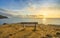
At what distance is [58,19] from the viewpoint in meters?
2.08

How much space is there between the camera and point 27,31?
6.74 feet

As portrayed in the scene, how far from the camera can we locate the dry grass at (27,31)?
2004 mm

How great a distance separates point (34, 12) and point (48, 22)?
11.2 inches

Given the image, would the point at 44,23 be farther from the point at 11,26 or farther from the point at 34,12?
the point at 11,26

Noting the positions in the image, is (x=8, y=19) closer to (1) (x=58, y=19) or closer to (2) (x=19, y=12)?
(2) (x=19, y=12)

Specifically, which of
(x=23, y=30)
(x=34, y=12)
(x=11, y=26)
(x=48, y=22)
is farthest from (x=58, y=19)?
(x=11, y=26)

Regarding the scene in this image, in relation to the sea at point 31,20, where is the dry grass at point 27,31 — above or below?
below

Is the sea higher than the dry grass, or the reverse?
the sea

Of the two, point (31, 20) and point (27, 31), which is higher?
point (31, 20)

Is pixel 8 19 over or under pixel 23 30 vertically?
over

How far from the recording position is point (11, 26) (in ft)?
6.89

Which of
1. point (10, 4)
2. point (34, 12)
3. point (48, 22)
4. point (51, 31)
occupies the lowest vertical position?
point (51, 31)

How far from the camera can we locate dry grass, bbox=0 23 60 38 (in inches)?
78.9

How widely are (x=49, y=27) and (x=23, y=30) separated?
1.39 feet
